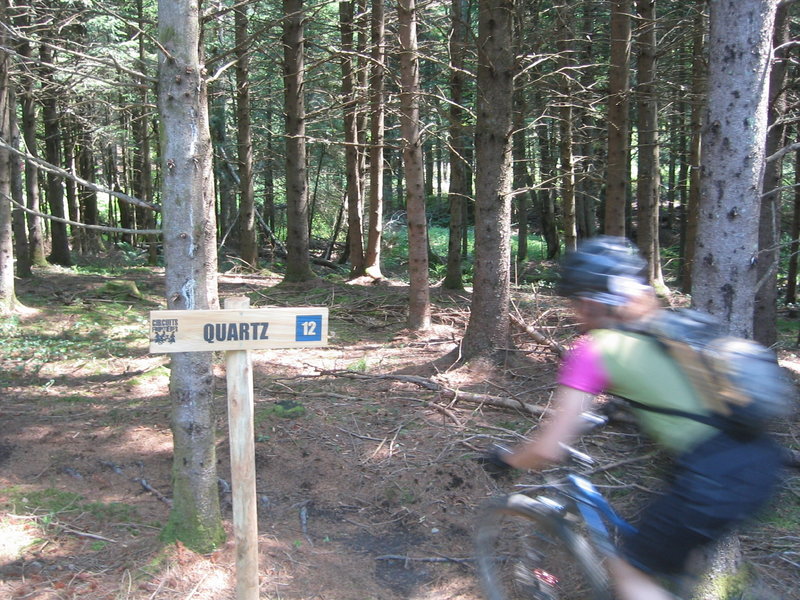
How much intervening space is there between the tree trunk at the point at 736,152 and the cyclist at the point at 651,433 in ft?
3.90

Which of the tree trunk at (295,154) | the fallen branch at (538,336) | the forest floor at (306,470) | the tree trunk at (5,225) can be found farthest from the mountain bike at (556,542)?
the tree trunk at (295,154)

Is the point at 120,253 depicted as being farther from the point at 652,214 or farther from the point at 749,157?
the point at 749,157

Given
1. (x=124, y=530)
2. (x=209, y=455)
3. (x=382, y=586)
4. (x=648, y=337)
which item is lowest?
(x=382, y=586)

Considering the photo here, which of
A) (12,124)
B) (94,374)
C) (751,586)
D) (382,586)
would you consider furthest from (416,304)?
(12,124)

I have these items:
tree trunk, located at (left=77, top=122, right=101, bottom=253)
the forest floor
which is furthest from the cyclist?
tree trunk, located at (left=77, top=122, right=101, bottom=253)

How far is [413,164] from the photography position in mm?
9320

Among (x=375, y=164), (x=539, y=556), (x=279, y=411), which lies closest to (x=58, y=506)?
(x=279, y=411)

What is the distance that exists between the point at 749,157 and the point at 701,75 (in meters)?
7.86

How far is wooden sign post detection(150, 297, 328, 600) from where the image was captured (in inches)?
118

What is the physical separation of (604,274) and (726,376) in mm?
626

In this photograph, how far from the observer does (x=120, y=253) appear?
85.1 feet

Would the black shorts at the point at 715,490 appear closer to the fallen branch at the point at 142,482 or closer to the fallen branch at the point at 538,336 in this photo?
the fallen branch at the point at 142,482

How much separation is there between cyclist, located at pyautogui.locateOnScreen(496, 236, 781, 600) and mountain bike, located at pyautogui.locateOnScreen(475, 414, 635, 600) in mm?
179

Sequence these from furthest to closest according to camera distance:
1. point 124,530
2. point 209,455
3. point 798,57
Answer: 1. point 798,57
2. point 124,530
3. point 209,455
